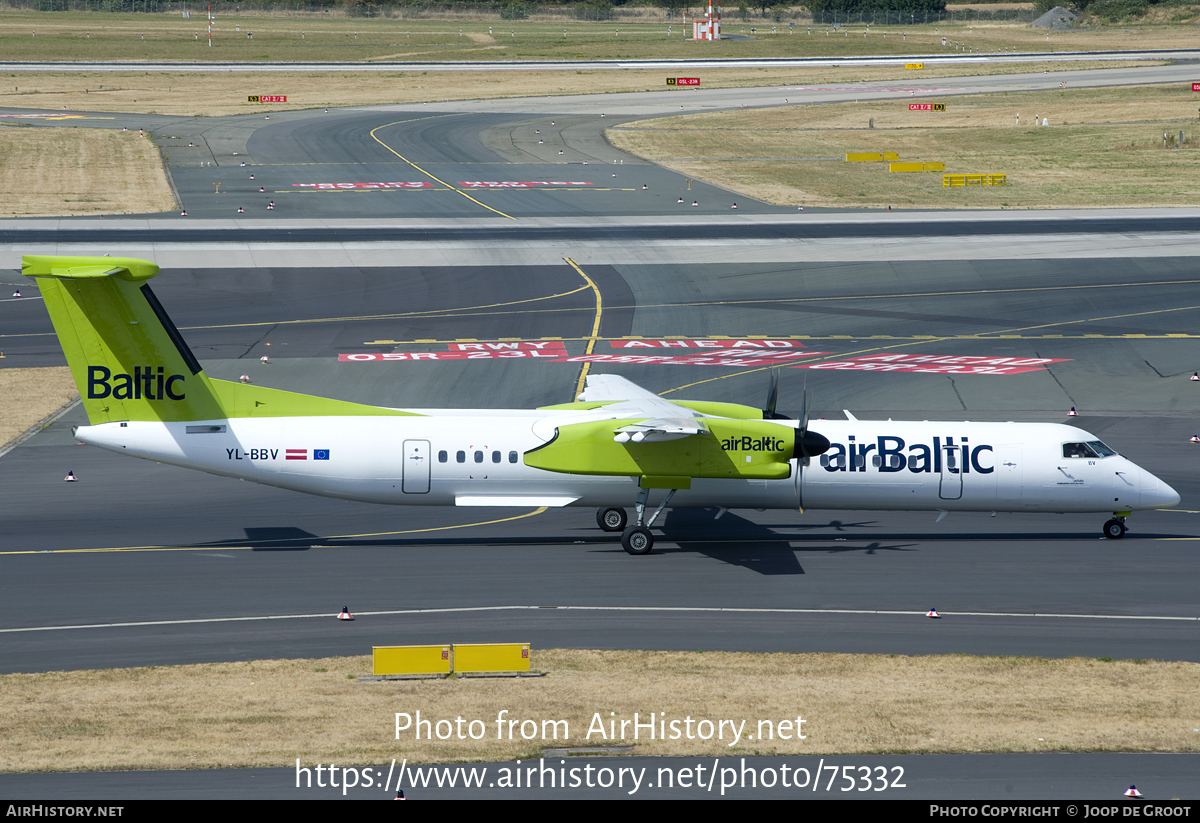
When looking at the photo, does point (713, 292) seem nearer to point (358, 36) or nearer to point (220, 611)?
point (220, 611)

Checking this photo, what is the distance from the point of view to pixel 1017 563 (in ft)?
86.2

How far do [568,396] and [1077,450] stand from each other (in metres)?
15.7

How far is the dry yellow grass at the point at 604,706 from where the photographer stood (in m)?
17.1

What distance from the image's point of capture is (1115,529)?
2791 centimetres

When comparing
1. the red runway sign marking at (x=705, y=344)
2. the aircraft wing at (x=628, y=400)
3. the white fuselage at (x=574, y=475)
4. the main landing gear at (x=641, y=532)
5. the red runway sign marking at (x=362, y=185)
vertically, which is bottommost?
the main landing gear at (x=641, y=532)

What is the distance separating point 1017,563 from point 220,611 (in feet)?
56.3

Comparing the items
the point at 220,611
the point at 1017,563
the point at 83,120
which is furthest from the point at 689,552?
the point at 83,120

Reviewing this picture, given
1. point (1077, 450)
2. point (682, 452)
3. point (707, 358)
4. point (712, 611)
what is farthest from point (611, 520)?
point (707, 358)

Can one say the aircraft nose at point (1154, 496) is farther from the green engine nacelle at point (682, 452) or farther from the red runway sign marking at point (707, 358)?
the red runway sign marking at point (707, 358)

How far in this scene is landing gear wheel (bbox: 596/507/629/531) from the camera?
2842 centimetres

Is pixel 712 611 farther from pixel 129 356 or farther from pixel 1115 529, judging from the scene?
pixel 129 356

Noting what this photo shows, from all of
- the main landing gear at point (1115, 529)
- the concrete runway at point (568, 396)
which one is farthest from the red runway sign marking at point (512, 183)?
the main landing gear at point (1115, 529)

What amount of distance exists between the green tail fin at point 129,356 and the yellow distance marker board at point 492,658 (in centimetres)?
890

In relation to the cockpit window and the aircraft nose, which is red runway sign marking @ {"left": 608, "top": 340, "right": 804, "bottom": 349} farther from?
the aircraft nose
